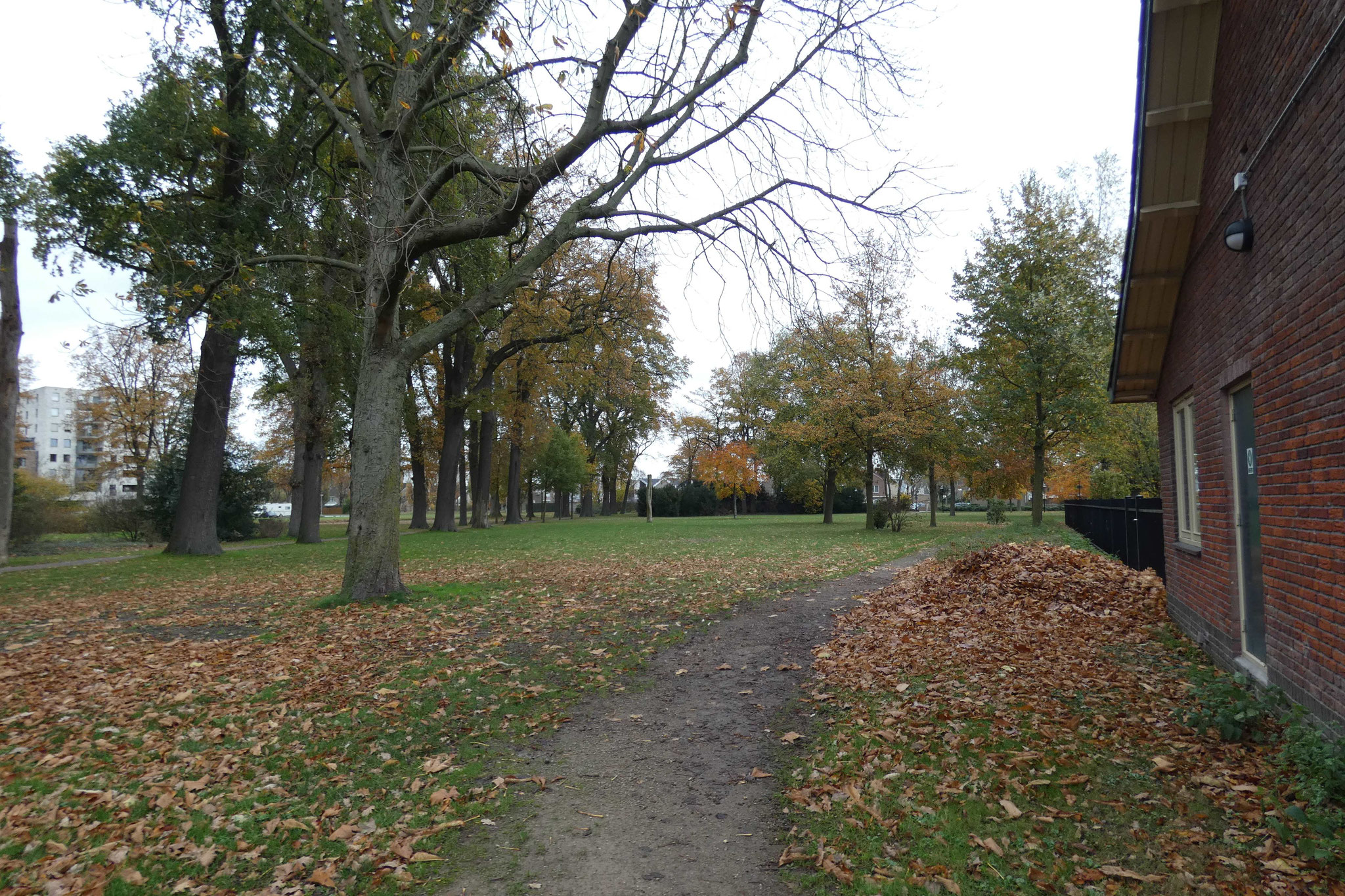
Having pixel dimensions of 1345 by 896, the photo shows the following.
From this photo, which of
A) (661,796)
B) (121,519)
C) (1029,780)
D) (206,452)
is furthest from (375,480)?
(121,519)

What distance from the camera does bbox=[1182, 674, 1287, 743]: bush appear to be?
15.7ft

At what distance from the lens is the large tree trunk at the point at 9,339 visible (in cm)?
1484

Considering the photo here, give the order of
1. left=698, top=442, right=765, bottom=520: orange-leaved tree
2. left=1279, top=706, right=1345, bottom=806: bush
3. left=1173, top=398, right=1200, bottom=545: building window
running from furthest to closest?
left=698, top=442, right=765, bottom=520: orange-leaved tree
left=1173, top=398, right=1200, bottom=545: building window
left=1279, top=706, right=1345, bottom=806: bush

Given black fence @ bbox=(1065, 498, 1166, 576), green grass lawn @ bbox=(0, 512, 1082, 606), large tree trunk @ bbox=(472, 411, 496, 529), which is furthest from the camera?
large tree trunk @ bbox=(472, 411, 496, 529)

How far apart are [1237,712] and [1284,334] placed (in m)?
2.64

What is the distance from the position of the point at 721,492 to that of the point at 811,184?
46454 millimetres

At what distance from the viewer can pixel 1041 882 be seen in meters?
3.36

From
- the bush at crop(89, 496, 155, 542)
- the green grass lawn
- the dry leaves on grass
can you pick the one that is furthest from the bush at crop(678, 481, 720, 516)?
the dry leaves on grass

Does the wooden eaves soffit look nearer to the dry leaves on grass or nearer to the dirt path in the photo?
the dirt path

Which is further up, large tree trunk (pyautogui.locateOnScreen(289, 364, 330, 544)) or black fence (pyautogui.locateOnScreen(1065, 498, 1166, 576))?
large tree trunk (pyautogui.locateOnScreen(289, 364, 330, 544))

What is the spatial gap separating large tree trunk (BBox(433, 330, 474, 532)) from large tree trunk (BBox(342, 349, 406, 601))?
1954 centimetres

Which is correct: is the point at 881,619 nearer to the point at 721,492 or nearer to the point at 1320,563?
the point at 1320,563

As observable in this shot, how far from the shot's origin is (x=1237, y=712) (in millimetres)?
4809

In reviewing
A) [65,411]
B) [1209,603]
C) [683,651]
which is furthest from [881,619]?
[65,411]
